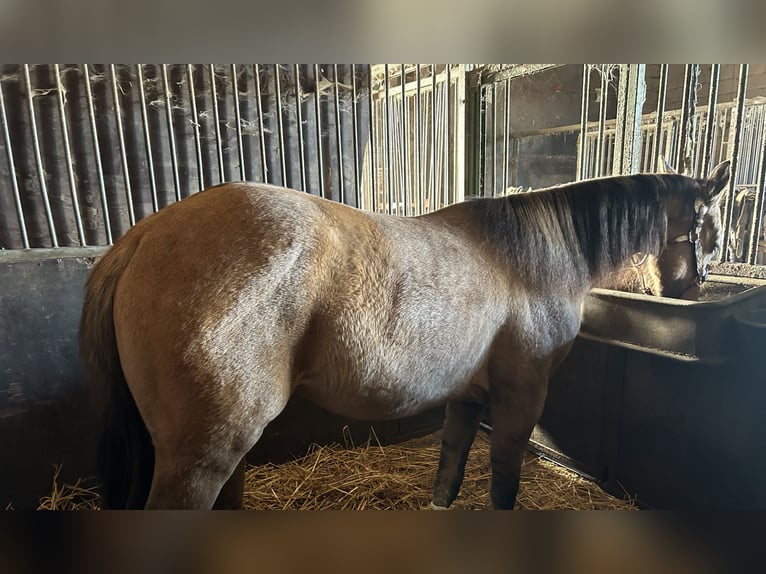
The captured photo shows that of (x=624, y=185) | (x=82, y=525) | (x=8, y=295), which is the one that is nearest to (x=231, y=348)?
(x=82, y=525)

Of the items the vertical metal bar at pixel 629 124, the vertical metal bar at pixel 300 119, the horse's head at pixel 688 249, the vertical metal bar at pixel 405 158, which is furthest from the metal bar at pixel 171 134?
the horse's head at pixel 688 249

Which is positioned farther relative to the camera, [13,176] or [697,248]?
[697,248]

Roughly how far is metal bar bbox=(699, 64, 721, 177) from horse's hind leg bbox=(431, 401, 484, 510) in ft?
2.07

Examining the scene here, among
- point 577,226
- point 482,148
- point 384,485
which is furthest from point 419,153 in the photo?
A: point 384,485

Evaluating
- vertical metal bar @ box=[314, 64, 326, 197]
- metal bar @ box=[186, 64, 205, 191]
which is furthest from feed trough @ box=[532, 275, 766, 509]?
metal bar @ box=[186, 64, 205, 191]

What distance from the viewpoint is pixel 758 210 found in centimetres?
75

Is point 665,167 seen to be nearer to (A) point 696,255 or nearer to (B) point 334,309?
(A) point 696,255

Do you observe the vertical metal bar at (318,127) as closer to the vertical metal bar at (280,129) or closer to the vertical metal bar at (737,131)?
the vertical metal bar at (280,129)

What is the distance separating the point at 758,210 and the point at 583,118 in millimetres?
344

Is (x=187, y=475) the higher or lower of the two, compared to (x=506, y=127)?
lower

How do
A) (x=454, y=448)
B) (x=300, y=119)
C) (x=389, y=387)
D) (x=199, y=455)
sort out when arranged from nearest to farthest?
1. (x=199, y=455)
2. (x=389, y=387)
3. (x=300, y=119)
4. (x=454, y=448)

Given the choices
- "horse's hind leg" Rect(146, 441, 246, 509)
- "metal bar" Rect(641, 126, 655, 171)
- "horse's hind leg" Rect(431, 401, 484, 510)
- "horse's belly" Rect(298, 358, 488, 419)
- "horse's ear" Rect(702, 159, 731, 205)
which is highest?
"metal bar" Rect(641, 126, 655, 171)

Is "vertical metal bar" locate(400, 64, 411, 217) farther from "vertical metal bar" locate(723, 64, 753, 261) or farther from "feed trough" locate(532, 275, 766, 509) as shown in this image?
"vertical metal bar" locate(723, 64, 753, 261)

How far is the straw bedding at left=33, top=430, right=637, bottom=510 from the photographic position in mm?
953
